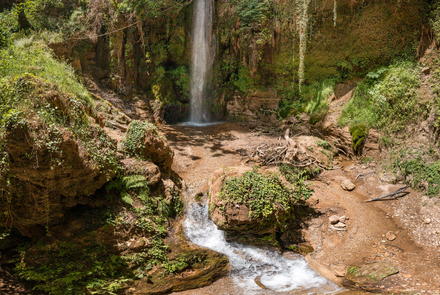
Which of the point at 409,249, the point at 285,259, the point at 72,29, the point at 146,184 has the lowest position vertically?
the point at 285,259

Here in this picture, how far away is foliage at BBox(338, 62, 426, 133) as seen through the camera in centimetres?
949

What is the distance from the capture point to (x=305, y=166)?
32.7 feet

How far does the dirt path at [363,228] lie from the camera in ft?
19.9

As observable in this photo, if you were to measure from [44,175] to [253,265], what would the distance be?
16.8 feet

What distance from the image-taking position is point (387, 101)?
10156mm

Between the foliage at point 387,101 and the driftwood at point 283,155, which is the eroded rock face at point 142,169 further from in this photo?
the foliage at point 387,101

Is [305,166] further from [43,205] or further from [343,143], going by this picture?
[43,205]

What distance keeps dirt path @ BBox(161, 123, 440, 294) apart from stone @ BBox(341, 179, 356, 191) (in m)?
0.15

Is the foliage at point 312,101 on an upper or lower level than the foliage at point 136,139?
upper

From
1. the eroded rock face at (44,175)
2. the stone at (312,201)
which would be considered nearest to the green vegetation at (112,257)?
the eroded rock face at (44,175)

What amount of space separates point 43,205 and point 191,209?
154 inches

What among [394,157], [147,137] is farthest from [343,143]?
[147,137]

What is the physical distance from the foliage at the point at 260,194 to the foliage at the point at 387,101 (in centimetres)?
479

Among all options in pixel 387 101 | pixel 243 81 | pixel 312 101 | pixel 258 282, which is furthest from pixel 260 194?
pixel 243 81
